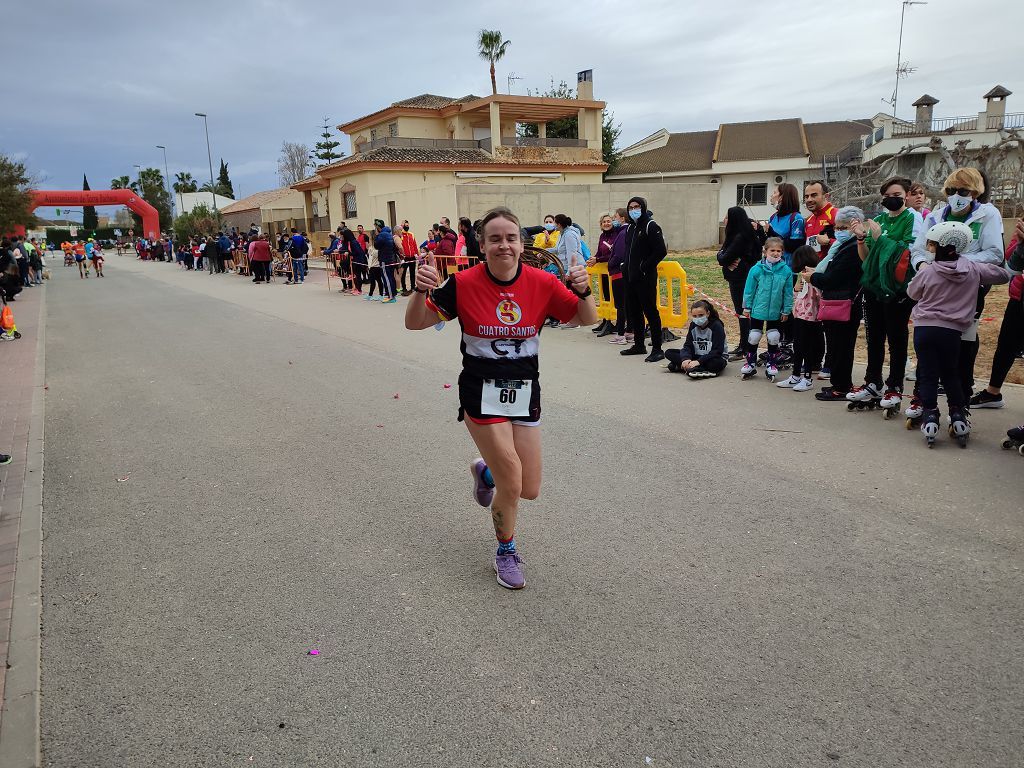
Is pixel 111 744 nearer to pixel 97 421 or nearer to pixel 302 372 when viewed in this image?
pixel 97 421

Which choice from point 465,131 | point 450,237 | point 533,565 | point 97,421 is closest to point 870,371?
point 533,565

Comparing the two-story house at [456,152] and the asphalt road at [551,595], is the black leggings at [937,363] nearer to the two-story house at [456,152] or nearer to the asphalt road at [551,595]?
the asphalt road at [551,595]

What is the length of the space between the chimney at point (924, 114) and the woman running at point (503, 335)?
40.9 m

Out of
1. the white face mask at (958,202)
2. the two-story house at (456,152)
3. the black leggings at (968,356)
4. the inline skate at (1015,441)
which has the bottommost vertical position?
the inline skate at (1015,441)

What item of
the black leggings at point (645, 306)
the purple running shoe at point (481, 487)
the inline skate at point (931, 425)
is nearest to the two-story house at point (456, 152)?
the black leggings at point (645, 306)

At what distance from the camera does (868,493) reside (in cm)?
480

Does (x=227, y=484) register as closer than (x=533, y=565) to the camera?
No

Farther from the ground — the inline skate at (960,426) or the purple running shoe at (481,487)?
the purple running shoe at (481,487)

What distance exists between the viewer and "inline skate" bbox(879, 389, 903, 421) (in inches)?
251

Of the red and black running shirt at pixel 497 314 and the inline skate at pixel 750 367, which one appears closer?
the red and black running shirt at pixel 497 314

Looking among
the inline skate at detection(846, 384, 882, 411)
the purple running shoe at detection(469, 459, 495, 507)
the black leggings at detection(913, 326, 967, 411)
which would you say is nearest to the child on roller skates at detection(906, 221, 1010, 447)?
the black leggings at detection(913, 326, 967, 411)

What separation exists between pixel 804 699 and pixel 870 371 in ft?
15.5

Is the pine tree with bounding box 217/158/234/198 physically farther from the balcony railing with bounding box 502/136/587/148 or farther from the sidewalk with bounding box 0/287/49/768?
the sidewalk with bounding box 0/287/49/768

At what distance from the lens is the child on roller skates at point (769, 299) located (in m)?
7.95
